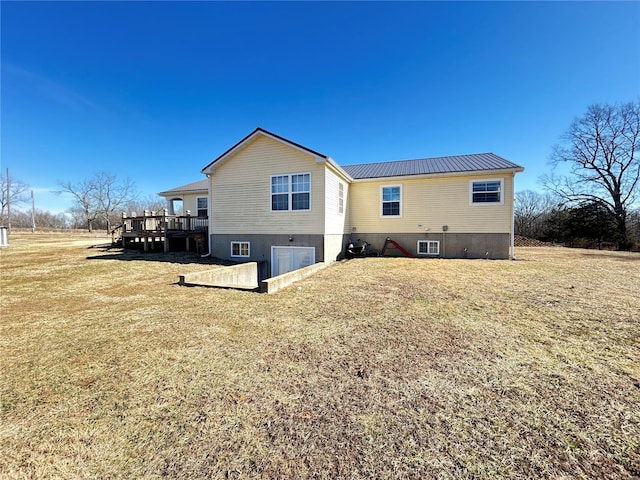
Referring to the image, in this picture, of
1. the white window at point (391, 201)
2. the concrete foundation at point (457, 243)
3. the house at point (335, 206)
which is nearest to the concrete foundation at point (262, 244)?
the house at point (335, 206)

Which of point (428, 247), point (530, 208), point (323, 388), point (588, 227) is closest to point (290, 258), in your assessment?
point (428, 247)

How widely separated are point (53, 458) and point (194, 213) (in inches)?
726

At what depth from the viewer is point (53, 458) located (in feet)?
6.19

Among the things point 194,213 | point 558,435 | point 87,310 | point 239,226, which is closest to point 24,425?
point 87,310

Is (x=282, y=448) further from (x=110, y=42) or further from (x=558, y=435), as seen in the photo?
(x=110, y=42)

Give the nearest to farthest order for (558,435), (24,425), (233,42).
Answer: (558,435), (24,425), (233,42)

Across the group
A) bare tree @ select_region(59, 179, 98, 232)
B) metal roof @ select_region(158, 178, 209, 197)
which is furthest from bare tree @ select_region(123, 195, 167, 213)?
metal roof @ select_region(158, 178, 209, 197)

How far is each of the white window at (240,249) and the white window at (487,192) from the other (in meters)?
10.8

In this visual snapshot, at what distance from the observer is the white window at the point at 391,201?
44.2ft

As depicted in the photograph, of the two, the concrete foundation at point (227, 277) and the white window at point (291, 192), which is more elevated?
the white window at point (291, 192)

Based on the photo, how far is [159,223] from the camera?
14.7 metres

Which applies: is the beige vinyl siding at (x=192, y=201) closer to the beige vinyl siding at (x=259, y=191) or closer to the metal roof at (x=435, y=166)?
the beige vinyl siding at (x=259, y=191)

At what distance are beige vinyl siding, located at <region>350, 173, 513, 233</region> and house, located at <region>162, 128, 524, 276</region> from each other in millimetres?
42

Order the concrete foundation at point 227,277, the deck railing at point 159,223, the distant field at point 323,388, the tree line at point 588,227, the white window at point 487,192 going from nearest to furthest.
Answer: the distant field at point 323,388 → the concrete foundation at point 227,277 → the white window at point 487,192 → the deck railing at point 159,223 → the tree line at point 588,227
